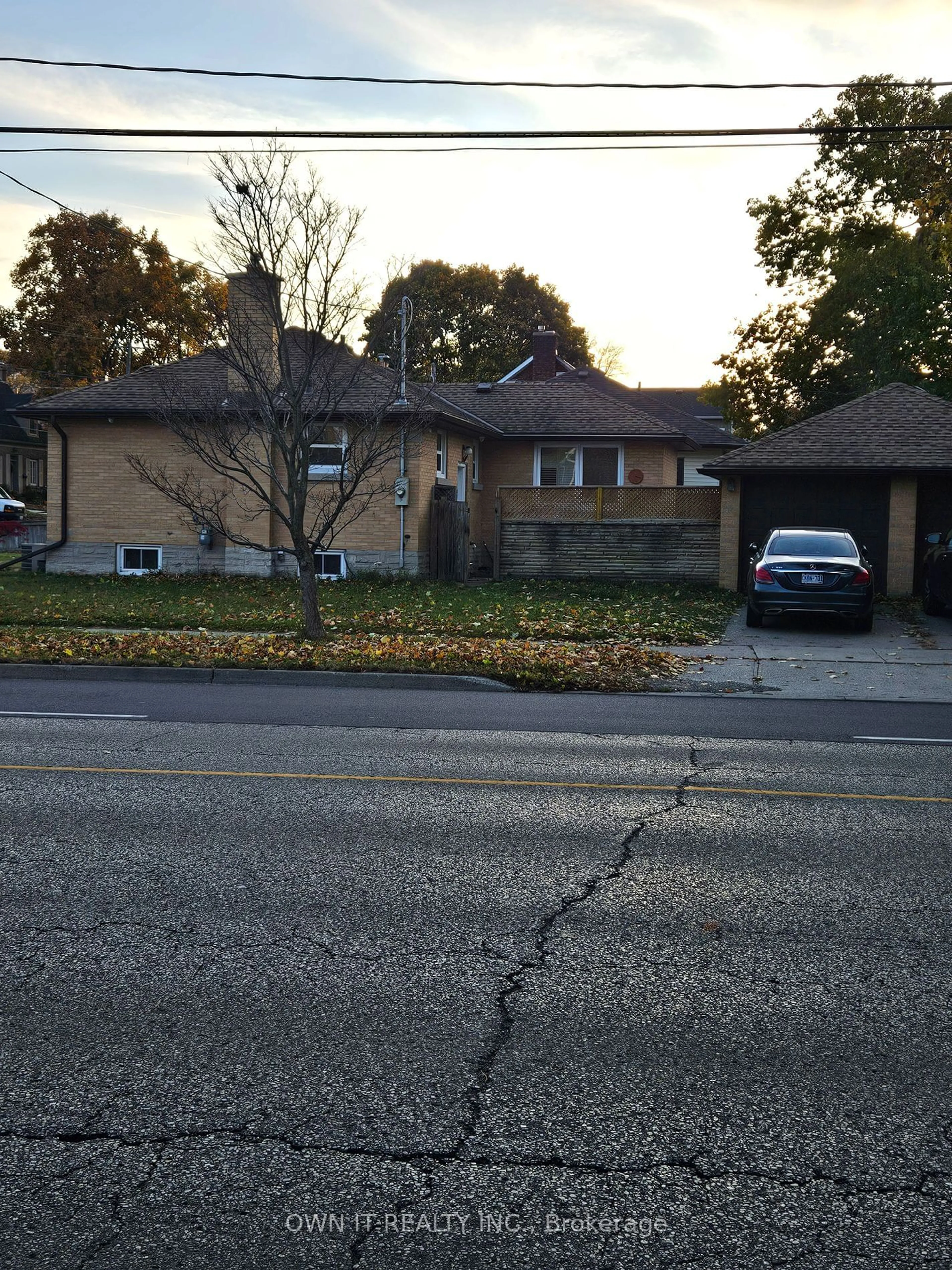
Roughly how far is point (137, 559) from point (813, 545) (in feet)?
51.8

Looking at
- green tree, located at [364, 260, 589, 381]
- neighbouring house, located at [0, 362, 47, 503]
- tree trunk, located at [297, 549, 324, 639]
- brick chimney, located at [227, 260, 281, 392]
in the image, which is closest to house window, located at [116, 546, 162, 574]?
brick chimney, located at [227, 260, 281, 392]

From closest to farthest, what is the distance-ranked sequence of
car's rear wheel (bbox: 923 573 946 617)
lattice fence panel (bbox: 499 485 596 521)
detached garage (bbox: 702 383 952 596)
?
car's rear wheel (bbox: 923 573 946 617) → detached garage (bbox: 702 383 952 596) → lattice fence panel (bbox: 499 485 596 521)

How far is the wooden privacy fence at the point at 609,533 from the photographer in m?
27.3

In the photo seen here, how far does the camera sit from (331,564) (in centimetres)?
2767

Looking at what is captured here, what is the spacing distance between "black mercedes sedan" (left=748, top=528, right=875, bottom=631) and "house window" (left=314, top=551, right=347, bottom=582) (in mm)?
10528

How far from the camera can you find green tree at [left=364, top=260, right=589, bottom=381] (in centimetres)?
6144

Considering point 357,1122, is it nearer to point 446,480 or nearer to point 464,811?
point 464,811

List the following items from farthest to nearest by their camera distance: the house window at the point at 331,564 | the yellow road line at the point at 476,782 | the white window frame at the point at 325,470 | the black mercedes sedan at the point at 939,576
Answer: the house window at the point at 331,564 < the white window frame at the point at 325,470 < the black mercedes sedan at the point at 939,576 < the yellow road line at the point at 476,782

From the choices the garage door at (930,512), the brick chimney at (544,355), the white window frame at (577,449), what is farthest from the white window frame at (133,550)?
the brick chimney at (544,355)

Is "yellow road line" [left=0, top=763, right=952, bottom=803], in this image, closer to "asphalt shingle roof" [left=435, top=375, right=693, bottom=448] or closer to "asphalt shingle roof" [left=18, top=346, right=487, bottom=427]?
"asphalt shingle roof" [left=18, top=346, right=487, bottom=427]

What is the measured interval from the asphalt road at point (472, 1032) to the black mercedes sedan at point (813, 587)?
12.0 metres

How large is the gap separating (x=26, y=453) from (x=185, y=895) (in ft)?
195

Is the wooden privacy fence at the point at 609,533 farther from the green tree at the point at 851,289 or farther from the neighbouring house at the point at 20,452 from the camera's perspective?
the neighbouring house at the point at 20,452

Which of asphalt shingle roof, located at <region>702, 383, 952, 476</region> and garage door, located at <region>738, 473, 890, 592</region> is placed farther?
garage door, located at <region>738, 473, 890, 592</region>
